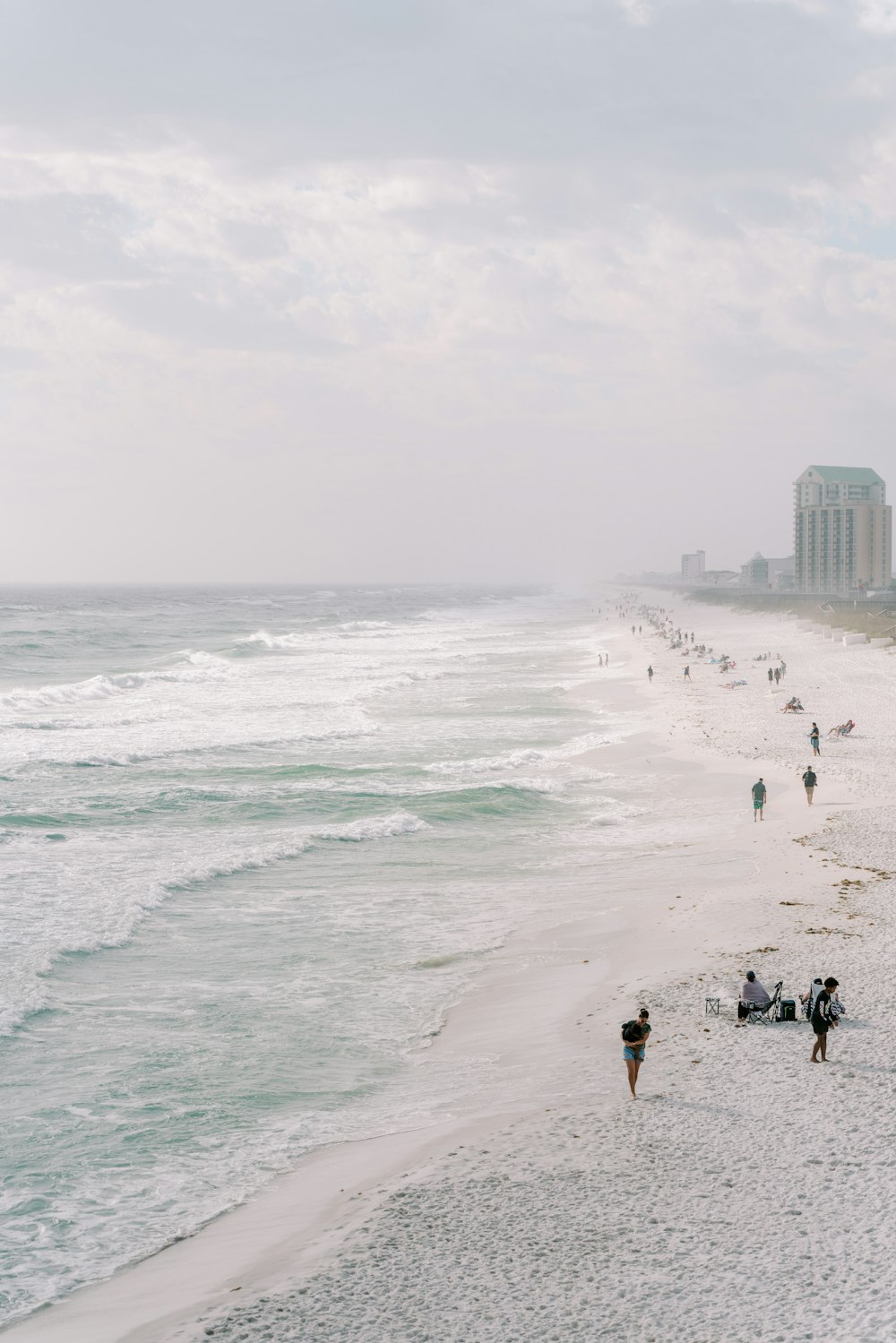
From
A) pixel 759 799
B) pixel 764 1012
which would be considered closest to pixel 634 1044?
pixel 764 1012

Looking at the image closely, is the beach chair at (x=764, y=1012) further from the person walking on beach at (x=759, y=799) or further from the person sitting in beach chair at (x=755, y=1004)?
the person walking on beach at (x=759, y=799)

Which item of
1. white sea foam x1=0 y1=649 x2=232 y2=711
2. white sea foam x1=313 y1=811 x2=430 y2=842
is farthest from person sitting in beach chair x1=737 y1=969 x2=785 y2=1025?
white sea foam x1=0 y1=649 x2=232 y2=711

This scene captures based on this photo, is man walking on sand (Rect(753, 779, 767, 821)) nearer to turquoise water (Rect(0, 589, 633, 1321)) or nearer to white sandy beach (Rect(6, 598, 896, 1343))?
turquoise water (Rect(0, 589, 633, 1321))

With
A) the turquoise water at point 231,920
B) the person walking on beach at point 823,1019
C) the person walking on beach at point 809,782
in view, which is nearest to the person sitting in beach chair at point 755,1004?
the person walking on beach at point 823,1019

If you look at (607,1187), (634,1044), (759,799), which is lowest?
(607,1187)

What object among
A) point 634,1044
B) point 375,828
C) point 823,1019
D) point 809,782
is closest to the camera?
point 634,1044

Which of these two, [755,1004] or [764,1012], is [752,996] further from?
[764,1012]
